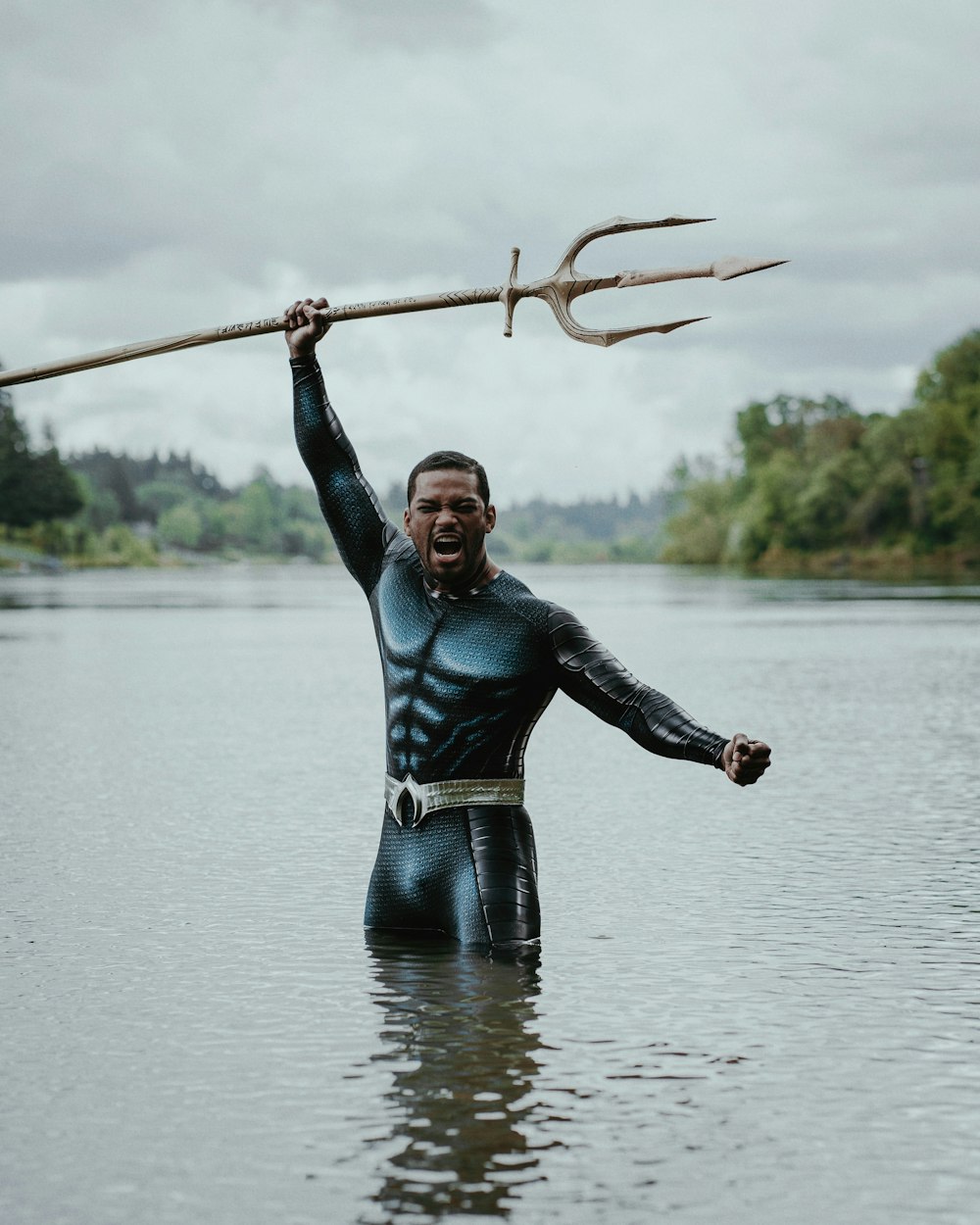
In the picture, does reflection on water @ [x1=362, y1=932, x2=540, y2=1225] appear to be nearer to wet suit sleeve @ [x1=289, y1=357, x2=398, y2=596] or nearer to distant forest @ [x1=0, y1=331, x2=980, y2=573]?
wet suit sleeve @ [x1=289, y1=357, x2=398, y2=596]

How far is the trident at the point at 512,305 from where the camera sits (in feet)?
20.1

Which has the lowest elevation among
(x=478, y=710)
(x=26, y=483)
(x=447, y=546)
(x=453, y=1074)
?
(x=453, y=1074)

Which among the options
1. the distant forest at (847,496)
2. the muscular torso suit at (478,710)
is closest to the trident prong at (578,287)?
the muscular torso suit at (478,710)

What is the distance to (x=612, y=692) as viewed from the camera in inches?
260

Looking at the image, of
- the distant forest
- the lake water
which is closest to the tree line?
the distant forest

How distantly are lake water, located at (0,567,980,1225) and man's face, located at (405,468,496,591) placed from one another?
4.23 ft

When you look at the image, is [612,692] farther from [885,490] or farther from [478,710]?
[885,490]

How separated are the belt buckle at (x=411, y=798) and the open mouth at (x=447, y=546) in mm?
707

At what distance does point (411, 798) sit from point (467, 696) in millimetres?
378

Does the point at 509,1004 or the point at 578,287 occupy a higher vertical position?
the point at 578,287

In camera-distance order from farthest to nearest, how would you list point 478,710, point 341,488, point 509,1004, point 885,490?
point 885,490 → point 341,488 → point 478,710 → point 509,1004

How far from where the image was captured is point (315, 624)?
38.3 metres

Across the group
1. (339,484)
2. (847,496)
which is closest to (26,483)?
(847,496)

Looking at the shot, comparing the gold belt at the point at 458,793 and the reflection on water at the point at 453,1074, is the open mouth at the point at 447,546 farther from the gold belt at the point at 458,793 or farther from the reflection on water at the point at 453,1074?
the reflection on water at the point at 453,1074
